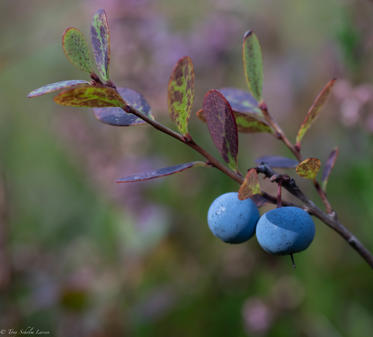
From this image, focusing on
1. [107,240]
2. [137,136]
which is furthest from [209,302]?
[137,136]

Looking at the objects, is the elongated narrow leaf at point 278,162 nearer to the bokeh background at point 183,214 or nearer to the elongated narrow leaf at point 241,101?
the elongated narrow leaf at point 241,101

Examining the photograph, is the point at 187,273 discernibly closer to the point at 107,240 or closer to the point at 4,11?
the point at 107,240

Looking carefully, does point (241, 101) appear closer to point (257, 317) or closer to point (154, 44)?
point (257, 317)

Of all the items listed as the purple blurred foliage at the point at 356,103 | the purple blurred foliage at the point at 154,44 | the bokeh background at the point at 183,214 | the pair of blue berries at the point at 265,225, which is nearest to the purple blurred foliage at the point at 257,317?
the bokeh background at the point at 183,214

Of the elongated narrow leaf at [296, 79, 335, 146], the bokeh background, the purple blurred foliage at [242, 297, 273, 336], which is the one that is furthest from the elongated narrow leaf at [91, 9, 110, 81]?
the purple blurred foliage at [242, 297, 273, 336]

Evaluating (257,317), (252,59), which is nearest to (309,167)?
(252,59)

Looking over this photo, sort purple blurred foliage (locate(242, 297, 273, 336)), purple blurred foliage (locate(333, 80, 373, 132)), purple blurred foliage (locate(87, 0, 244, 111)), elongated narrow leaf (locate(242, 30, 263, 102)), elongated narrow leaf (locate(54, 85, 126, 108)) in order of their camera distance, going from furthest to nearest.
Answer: purple blurred foliage (locate(87, 0, 244, 111)) → purple blurred foliage (locate(242, 297, 273, 336)) → purple blurred foliage (locate(333, 80, 373, 132)) → elongated narrow leaf (locate(242, 30, 263, 102)) → elongated narrow leaf (locate(54, 85, 126, 108))

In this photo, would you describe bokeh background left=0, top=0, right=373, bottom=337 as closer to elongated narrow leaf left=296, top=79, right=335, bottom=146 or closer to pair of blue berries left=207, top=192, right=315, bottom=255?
elongated narrow leaf left=296, top=79, right=335, bottom=146
